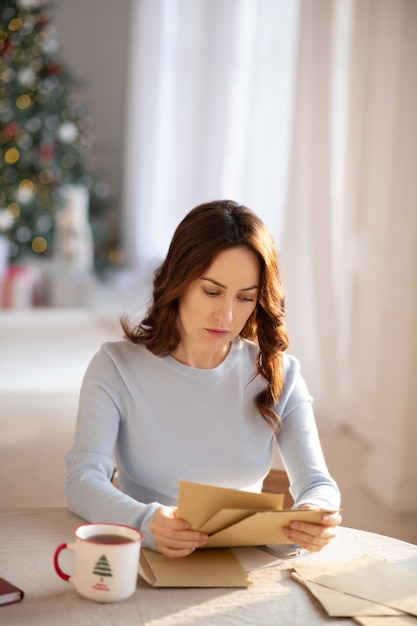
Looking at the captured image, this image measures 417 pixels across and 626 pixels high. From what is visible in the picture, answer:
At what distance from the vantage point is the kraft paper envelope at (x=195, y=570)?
1.33m

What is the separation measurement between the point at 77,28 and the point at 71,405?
4.76 m

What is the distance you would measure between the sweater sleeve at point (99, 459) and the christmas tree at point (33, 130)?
5145mm

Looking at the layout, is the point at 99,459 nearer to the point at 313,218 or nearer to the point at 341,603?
the point at 341,603

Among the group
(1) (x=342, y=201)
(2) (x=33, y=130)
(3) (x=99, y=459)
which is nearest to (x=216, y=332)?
(3) (x=99, y=459)

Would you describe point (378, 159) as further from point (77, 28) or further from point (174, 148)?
point (77, 28)

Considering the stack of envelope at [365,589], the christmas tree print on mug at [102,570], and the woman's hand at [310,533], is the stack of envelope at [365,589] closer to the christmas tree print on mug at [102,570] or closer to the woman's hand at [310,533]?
the woman's hand at [310,533]

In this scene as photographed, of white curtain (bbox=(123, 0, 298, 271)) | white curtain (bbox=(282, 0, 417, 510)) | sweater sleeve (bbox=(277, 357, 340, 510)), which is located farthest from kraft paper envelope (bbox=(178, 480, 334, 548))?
white curtain (bbox=(123, 0, 298, 271))

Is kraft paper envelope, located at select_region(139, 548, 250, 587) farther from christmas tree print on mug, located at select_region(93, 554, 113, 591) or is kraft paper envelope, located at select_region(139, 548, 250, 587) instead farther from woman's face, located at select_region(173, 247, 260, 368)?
woman's face, located at select_region(173, 247, 260, 368)

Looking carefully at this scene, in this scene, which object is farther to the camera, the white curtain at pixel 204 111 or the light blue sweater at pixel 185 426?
the white curtain at pixel 204 111

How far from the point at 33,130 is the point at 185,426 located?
5365mm

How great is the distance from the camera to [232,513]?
4.43 ft

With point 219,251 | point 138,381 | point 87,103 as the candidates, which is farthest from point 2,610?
point 87,103

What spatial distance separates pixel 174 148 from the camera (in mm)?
7328

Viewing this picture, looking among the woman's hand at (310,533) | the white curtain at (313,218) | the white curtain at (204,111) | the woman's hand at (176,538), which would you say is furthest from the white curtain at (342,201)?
the woman's hand at (176,538)
